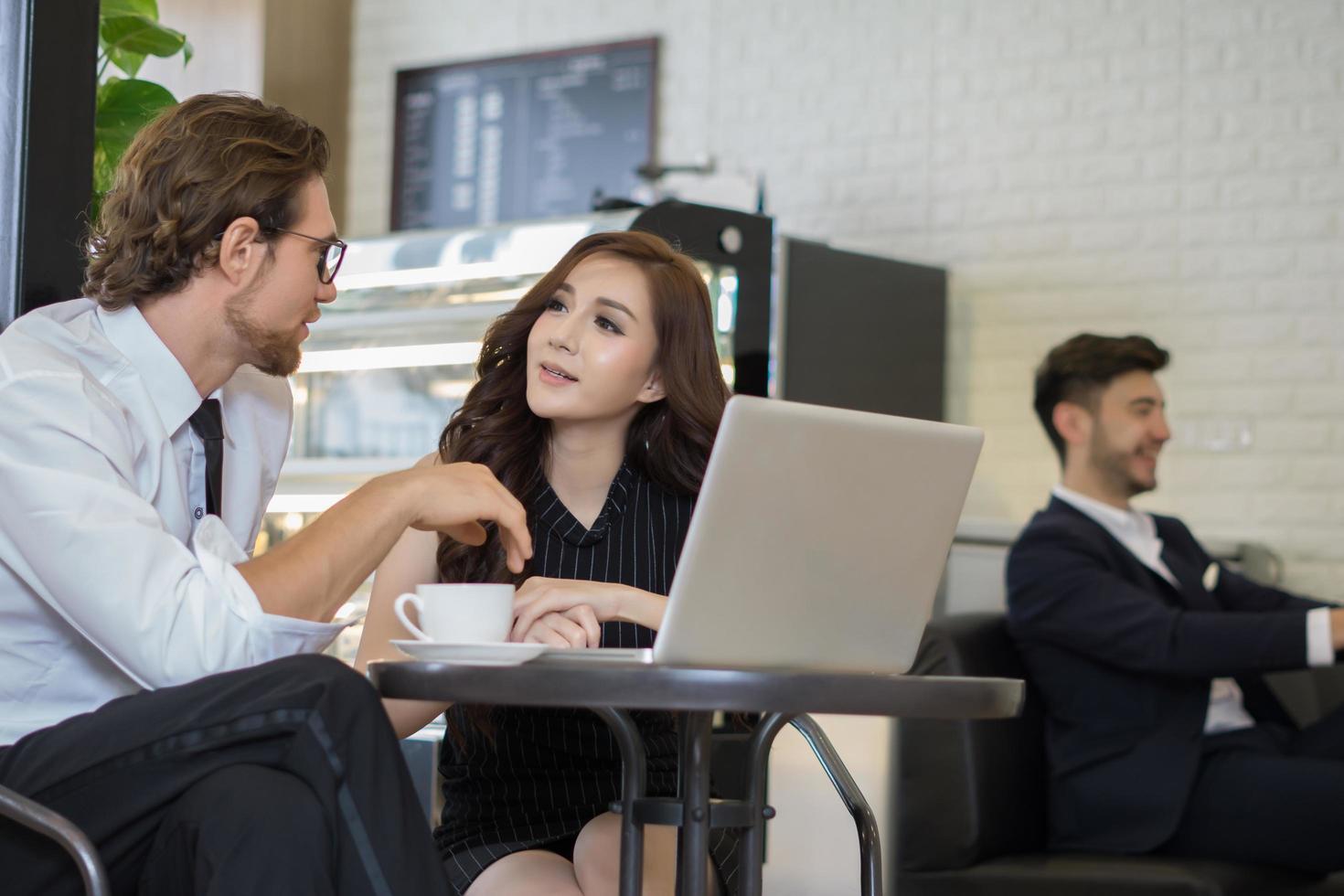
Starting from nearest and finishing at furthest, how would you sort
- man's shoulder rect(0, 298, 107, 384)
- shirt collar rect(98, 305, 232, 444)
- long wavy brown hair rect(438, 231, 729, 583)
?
man's shoulder rect(0, 298, 107, 384) < shirt collar rect(98, 305, 232, 444) < long wavy brown hair rect(438, 231, 729, 583)

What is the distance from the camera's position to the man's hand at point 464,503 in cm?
137

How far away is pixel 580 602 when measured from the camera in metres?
1.45

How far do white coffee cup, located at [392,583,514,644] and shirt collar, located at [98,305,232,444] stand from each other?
0.42 meters

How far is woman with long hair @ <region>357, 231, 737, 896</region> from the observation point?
164 cm

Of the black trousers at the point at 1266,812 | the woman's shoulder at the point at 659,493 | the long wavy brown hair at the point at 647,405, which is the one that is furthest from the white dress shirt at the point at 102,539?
the black trousers at the point at 1266,812

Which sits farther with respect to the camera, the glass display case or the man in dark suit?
the glass display case

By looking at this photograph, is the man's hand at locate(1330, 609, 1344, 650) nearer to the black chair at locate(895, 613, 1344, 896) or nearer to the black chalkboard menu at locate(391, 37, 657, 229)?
the black chair at locate(895, 613, 1344, 896)

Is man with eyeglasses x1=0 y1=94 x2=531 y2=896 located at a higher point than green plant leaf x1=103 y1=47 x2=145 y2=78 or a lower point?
lower

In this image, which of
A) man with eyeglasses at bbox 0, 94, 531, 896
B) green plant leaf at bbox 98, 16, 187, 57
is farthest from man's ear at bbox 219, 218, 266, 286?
green plant leaf at bbox 98, 16, 187, 57

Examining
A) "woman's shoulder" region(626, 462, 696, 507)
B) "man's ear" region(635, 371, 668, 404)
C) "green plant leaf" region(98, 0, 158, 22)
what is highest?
"green plant leaf" region(98, 0, 158, 22)

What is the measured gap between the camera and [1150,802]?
98.3 inches

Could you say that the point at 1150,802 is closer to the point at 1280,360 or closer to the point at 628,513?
the point at 628,513

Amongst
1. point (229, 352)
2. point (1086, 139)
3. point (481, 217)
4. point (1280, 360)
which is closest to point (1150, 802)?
point (229, 352)

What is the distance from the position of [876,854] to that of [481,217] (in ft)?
13.0
